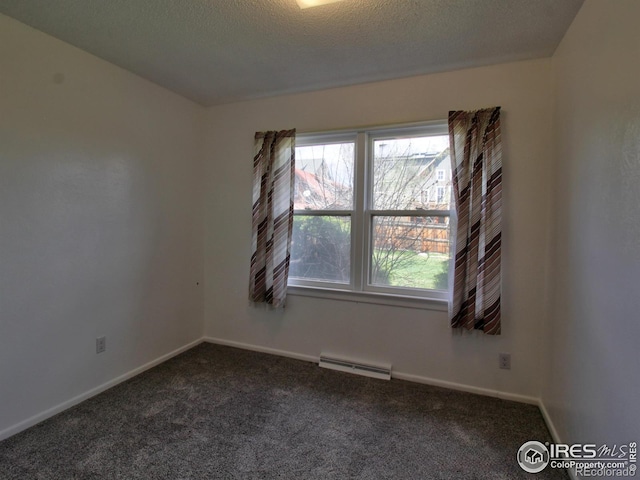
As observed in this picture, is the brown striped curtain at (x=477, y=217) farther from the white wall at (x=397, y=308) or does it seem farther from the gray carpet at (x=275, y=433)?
the gray carpet at (x=275, y=433)

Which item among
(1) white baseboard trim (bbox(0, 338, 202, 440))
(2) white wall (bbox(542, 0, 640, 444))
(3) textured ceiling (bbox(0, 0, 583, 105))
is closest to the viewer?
(2) white wall (bbox(542, 0, 640, 444))

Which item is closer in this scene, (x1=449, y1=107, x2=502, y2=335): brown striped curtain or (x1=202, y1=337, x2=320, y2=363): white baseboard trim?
(x1=449, y1=107, x2=502, y2=335): brown striped curtain

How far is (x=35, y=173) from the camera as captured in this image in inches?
75.2

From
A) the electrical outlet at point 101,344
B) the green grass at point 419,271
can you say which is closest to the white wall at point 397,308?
the green grass at point 419,271

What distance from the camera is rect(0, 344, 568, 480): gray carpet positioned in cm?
160

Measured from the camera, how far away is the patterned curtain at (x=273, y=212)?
281 centimetres

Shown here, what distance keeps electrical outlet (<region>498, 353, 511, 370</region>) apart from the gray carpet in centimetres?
26

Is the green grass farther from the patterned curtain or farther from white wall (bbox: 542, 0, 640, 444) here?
the patterned curtain

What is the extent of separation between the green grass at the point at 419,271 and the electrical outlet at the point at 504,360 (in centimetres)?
62

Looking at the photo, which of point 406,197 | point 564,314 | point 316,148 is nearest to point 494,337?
point 564,314

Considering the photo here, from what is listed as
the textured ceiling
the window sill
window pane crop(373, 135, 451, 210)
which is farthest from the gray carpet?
the textured ceiling

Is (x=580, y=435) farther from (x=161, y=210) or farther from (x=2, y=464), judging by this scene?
(x=161, y=210)

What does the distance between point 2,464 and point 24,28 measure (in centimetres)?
244

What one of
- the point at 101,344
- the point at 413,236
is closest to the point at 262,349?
the point at 101,344
